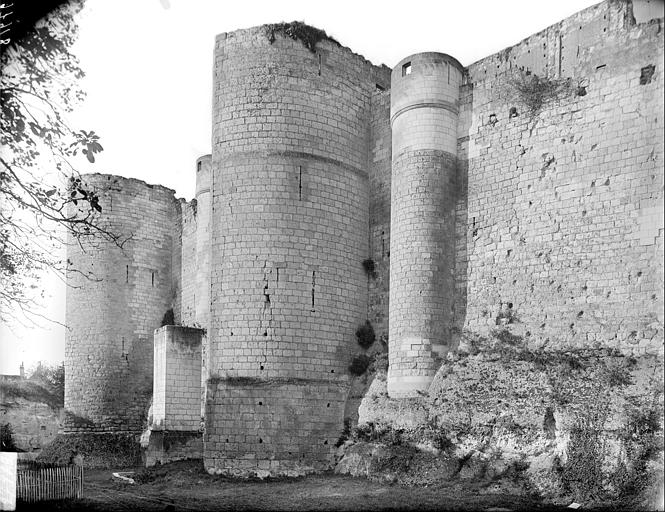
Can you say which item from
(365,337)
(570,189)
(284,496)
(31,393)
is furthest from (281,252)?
(31,393)

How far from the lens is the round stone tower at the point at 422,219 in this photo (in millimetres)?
13648

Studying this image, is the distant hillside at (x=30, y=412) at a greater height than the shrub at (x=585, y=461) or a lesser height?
lesser

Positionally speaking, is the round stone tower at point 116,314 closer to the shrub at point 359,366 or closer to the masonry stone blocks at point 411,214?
the masonry stone blocks at point 411,214

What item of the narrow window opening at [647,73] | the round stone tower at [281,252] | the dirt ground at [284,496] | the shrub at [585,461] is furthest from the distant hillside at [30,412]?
the narrow window opening at [647,73]

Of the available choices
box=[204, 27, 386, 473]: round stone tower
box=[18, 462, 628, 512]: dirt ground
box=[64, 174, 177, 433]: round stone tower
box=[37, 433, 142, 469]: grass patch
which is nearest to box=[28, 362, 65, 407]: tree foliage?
box=[64, 174, 177, 433]: round stone tower

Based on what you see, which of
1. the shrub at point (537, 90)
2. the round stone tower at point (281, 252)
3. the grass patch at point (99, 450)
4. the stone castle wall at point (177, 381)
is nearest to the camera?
the shrub at point (537, 90)

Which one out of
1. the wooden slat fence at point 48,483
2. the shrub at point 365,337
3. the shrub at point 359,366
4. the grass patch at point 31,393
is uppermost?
the shrub at point 365,337

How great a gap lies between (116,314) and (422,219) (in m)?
11.6

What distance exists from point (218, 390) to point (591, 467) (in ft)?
22.8

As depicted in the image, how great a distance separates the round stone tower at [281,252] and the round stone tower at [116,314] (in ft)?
25.9

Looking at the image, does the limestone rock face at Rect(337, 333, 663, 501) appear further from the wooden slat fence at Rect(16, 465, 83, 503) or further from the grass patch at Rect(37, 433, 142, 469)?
the grass patch at Rect(37, 433, 142, 469)

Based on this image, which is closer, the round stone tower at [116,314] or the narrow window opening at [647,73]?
the narrow window opening at [647,73]

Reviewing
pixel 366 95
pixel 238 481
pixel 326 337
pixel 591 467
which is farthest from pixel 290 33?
pixel 591 467

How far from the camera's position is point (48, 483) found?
10906 mm
